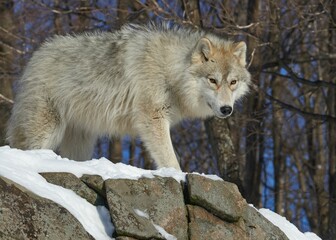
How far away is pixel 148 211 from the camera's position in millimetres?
6238

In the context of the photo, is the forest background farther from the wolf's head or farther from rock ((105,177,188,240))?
rock ((105,177,188,240))

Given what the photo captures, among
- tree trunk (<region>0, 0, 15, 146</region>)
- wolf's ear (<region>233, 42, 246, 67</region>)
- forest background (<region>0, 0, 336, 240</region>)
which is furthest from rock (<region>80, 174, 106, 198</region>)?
tree trunk (<region>0, 0, 15, 146</region>)

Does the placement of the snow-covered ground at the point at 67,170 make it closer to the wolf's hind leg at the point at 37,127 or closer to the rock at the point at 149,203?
the rock at the point at 149,203

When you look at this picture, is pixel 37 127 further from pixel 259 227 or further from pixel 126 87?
pixel 259 227

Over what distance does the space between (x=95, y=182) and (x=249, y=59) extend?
23.8 feet

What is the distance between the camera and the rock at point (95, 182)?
622 centimetres

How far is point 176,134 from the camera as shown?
2098cm

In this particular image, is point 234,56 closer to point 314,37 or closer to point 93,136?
point 93,136

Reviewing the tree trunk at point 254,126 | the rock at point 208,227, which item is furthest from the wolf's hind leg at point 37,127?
the tree trunk at point 254,126

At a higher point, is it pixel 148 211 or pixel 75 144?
pixel 148 211

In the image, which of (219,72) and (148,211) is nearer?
(148,211)

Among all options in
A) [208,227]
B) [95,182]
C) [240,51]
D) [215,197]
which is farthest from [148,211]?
[240,51]

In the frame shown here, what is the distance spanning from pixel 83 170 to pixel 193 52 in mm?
2685

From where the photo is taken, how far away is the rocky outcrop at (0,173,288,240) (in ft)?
18.1
